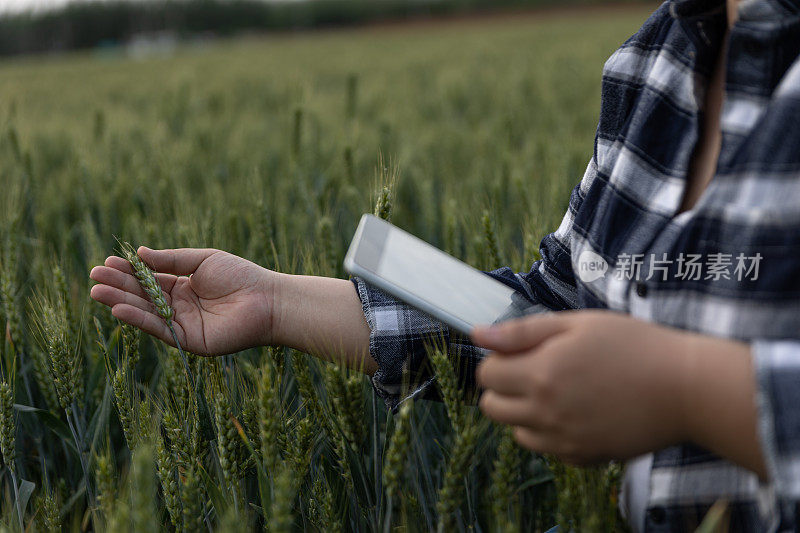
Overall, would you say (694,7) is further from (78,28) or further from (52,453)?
(78,28)

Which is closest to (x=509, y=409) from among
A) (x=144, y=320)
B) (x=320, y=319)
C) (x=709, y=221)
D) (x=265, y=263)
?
(x=709, y=221)

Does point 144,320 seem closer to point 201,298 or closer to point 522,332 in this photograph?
point 201,298

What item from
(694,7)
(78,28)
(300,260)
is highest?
(78,28)

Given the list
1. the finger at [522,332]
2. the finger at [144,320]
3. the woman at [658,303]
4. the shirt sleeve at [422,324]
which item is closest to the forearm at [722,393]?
the woman at [658,303]

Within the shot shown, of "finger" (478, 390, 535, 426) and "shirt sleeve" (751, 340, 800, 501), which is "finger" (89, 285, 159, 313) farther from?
"shirt sleeve" (751, 340, 800, 501)

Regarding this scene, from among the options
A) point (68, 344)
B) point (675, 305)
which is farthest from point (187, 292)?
point (675, 305)

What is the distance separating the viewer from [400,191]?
215 cm

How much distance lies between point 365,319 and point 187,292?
27 centimetres

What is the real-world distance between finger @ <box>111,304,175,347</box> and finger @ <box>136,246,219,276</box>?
0.09 meters

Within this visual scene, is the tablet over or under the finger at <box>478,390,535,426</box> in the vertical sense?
over

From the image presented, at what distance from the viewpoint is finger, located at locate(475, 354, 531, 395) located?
597mm

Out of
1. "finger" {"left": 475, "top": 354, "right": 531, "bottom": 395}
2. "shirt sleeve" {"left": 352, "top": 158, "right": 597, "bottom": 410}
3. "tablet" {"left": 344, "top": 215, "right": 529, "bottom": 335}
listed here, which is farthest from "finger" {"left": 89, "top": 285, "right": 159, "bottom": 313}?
"finger" {"left": 475, "top": 354, "right": 531, "bottom": 395}

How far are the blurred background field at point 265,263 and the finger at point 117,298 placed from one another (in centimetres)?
10

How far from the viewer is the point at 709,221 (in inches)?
26.5
